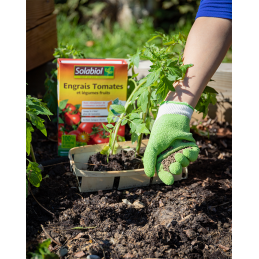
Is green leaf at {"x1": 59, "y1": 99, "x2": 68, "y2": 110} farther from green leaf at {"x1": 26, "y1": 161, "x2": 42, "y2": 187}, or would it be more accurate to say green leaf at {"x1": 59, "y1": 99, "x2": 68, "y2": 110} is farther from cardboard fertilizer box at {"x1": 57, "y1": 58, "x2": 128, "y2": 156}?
green leaf at {"x1": 26, "y1": 161, "x2": 42, "y2": 187}

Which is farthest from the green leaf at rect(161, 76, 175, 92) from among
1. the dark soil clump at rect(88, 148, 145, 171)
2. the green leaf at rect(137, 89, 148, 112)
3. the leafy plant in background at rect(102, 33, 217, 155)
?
the dark soil clump at rect(88, 148, 145, 171)

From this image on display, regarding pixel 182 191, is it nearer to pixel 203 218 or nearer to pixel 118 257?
pixel 203 218

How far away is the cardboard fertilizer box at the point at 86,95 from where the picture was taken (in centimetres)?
165

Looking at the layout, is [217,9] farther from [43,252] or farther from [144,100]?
Result: [43,252]

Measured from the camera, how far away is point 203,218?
1.28 metres

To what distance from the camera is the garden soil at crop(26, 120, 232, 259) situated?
3.64ft

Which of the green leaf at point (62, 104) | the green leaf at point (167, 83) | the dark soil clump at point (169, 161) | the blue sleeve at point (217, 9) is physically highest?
the blue sleeve at point (217, 9)

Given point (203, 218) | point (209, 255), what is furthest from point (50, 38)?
point (209, 255)

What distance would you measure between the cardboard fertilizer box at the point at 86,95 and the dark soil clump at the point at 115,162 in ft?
0.67

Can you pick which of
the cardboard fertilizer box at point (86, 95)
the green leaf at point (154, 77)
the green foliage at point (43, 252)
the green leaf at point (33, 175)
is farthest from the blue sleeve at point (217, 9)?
the green foliage at point (43, 252)

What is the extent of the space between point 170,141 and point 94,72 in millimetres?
674

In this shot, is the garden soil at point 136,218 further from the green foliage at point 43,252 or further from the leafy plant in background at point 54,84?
the leafy plant in background at point 54,84

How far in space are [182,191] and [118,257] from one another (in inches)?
20.8

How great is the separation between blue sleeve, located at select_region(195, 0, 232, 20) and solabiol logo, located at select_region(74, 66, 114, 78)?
59 centimetres
